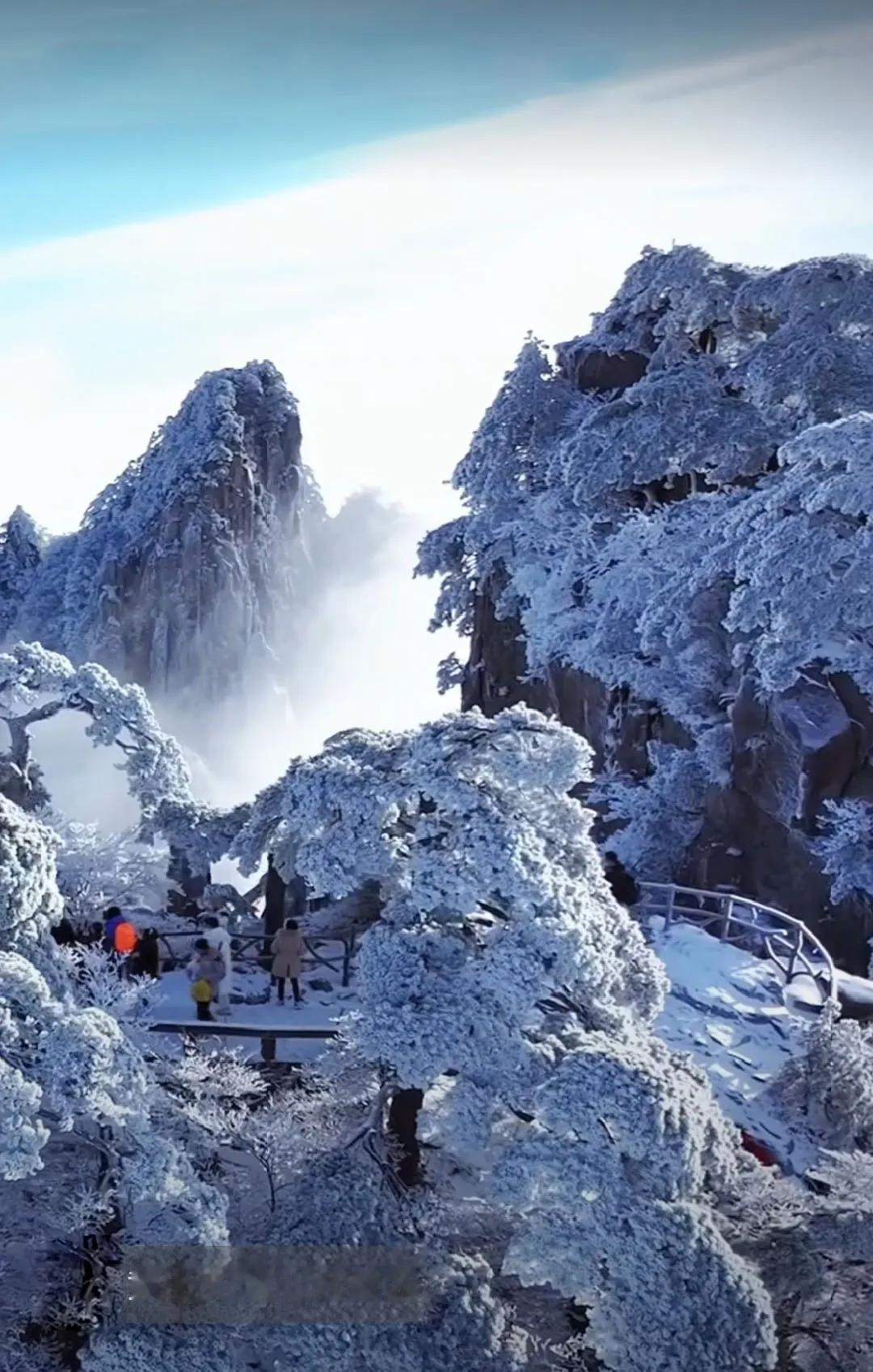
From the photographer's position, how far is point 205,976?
11.3 meters

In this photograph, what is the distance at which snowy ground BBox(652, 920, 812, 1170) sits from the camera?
1104cm

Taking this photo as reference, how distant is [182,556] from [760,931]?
2870cm

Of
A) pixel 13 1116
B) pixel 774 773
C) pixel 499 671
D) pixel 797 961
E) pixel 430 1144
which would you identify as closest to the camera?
pixel 13 1116

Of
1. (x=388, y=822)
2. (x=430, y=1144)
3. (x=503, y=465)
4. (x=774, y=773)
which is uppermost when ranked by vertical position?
(x=503, y=465)

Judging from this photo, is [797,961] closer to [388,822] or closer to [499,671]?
[388,822]

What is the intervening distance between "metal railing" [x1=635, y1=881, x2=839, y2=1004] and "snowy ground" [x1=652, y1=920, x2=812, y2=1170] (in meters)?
0.29

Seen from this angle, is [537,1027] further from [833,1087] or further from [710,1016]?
[710,1016]

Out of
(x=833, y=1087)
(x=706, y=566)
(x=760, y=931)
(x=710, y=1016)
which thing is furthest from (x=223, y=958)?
(x=706, y=566)

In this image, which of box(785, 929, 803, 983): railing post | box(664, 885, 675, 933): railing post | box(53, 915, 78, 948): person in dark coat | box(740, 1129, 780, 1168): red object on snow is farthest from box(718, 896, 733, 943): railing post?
box(53, 915, 78, 948): person in dark coat

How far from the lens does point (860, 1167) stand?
330 inches

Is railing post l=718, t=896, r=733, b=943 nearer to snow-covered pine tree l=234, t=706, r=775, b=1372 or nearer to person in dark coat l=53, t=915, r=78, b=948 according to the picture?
snow-covered pine tree l=234, t=706, r=775, b=1372

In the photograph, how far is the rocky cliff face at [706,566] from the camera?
16.7 meters

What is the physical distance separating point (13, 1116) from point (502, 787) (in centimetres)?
383

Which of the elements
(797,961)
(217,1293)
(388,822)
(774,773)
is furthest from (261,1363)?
(774,773)
